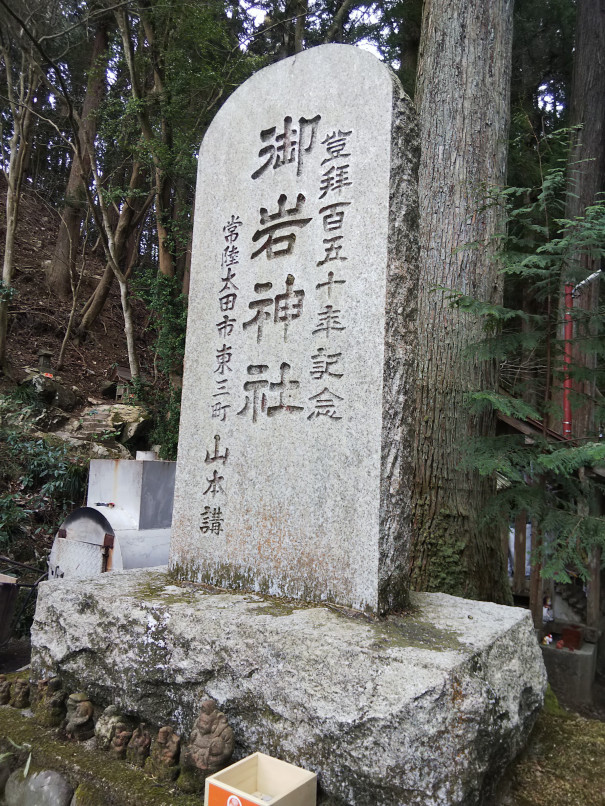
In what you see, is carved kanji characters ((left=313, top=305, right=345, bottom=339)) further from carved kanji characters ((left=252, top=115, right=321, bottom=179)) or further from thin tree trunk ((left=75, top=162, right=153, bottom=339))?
thin tree trunk ((left=75, top=162, right=153, bottom=339))

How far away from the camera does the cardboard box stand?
1604 mm

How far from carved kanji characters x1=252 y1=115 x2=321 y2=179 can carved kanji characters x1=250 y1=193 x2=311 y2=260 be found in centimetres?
17

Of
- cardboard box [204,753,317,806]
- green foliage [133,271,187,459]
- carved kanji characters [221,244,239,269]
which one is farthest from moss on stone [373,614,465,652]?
green foliage [133,271,187,459]

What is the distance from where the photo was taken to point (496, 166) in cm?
396

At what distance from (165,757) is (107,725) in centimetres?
34

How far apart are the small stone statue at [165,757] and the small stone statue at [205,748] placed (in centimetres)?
4

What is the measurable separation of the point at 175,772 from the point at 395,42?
9685 millimetres

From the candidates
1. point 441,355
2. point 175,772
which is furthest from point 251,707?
point 441,355

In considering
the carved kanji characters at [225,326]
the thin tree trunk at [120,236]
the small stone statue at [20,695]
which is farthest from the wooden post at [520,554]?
the thin tree trunk at [120,236]

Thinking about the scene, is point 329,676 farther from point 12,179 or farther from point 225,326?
point 12,179

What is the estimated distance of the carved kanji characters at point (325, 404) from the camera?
2.42 metres

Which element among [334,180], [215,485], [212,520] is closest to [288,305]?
[334,180]

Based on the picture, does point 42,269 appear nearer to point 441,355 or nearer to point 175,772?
point 441,355

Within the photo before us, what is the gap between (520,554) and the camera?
5516 millimetres
